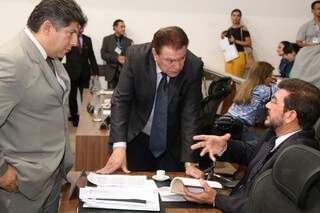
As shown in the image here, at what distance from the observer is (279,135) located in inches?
77.3

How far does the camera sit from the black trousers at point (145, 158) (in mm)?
2432

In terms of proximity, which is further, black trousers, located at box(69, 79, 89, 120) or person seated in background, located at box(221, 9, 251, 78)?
person seated in background, located at box(221, 9, 251, 78)

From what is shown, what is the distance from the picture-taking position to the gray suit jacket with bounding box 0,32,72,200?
1554 mm

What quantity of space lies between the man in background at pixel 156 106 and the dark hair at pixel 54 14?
1.91 feet

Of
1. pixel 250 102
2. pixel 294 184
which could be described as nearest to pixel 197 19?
pixel 250 102

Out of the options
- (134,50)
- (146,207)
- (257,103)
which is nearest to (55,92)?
(146,207)

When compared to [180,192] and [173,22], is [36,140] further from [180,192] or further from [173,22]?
[173,22]

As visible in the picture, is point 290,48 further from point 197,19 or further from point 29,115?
point 29,115

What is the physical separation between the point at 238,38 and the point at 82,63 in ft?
10.1

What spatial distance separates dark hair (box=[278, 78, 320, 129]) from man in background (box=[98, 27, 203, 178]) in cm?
54

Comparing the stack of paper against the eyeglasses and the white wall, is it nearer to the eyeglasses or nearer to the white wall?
the eyeglasses

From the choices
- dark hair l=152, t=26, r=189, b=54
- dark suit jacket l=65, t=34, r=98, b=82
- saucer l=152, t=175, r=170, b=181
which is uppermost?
dark hair l=152, t=26, r=189, b=54

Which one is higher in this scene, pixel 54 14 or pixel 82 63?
pixel 54 14

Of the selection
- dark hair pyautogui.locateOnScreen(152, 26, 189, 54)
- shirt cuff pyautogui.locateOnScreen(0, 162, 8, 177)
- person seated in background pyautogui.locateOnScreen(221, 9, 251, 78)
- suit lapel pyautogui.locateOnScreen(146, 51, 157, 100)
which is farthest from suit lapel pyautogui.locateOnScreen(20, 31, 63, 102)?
person seated in background pyautogui.locateOnScreen(221, 9, 251, 78)
